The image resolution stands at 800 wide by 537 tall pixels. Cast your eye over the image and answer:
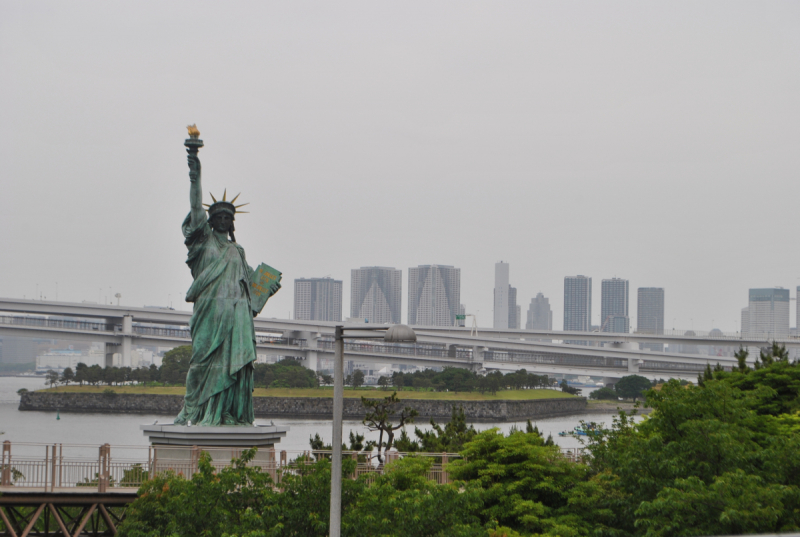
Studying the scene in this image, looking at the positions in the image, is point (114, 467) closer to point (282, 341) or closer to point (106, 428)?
point (106, 428)

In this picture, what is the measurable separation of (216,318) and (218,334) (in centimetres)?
42

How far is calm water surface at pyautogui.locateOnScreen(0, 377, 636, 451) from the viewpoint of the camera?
50.3 meters

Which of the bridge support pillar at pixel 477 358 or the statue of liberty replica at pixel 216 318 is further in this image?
the bridge support pillar at pixel 477 358

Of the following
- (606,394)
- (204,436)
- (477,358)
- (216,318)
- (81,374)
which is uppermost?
(216,318)

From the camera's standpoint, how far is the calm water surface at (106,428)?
1981 inches

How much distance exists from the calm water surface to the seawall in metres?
2.32

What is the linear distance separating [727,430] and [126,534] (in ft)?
37.5

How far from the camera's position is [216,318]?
1980cm

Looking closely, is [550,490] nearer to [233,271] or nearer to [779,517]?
[779,517]

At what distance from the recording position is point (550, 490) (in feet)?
54.1

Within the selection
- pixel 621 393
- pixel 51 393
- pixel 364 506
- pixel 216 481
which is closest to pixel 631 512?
pixel 364 506

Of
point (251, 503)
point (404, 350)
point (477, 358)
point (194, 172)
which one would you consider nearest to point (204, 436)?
→ point (251, 503)

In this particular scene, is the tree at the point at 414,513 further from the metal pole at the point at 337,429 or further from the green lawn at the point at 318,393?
the green lawn at the point at 318,393

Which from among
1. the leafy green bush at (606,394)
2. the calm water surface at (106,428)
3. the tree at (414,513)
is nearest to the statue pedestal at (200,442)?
the tree at (414,513)
